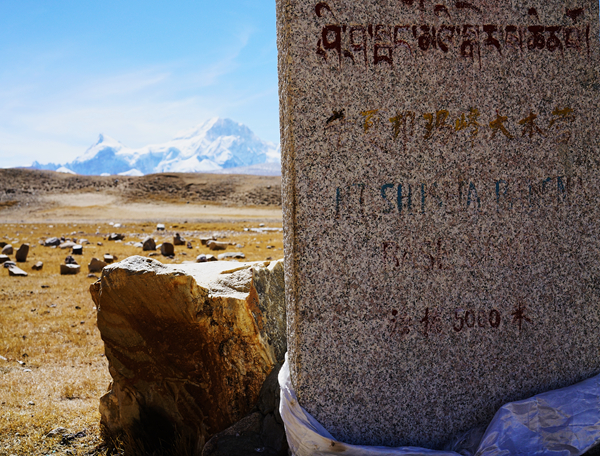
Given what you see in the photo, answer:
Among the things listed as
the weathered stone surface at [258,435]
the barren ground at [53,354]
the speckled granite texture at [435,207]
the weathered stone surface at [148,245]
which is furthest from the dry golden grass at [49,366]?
Result: the weathered stone surface at [148,245]

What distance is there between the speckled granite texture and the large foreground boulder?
2.51 feet

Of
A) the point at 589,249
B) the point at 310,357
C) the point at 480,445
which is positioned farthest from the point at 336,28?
the point at 480,445

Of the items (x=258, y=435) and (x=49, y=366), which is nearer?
(x=258, y=435)

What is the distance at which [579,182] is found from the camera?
2391 millimetres

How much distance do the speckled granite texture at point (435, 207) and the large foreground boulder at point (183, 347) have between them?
30.1 inches

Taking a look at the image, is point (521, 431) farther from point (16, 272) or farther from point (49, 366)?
point (16, 272)

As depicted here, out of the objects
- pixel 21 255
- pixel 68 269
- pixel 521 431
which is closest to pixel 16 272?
pixel 68 269

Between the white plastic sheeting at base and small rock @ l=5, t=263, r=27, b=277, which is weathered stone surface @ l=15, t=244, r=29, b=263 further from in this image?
the white plastic sheeting at base

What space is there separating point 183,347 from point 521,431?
6.65 ft

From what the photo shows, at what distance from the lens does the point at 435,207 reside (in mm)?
2250

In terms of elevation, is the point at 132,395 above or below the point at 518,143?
below

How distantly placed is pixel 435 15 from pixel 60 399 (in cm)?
405

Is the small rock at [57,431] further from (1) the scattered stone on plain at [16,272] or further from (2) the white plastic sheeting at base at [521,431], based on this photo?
(1) the scattered stone on plain at [16,272]

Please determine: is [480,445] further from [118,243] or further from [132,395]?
[118,243]
